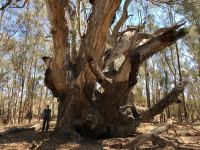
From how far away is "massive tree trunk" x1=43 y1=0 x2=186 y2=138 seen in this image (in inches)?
353

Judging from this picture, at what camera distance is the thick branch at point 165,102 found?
9.41 meters

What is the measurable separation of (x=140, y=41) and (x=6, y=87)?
25564 millimetres

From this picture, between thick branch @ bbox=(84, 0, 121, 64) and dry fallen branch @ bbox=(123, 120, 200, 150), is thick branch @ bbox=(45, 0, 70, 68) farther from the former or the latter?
dry fallen branch @ bbox=(123, 120, 200, 150)

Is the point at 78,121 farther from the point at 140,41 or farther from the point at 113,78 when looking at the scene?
the point at 140,41

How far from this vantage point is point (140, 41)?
11914 millimetres

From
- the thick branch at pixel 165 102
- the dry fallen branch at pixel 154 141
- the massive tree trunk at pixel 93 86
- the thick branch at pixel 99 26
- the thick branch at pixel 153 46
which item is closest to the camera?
the dry fallen branch at pixel 154 141

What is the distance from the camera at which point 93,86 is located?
31.0ft

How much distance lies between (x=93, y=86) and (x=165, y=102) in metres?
2.35

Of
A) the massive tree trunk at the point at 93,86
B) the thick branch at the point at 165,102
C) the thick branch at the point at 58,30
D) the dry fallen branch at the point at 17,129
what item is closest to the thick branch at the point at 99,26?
the massive tree trunk at the point at 93,86

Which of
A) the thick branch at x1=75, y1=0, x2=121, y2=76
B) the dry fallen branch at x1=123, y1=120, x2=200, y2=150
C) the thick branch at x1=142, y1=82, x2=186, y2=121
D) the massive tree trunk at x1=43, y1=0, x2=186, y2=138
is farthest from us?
the thick branch at x1=142, y1=82, x2=186, y2=121

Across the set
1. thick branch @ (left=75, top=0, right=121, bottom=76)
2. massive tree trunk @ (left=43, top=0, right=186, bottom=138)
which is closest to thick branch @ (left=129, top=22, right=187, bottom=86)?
massive tree trunk @ (left=43, top=0, right=186, bottom=138)

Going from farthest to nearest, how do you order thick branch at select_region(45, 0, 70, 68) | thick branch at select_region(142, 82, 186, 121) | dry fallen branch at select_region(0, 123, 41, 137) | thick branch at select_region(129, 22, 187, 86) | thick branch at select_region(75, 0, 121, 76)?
1. dry fallen branch at select_region(0, 123, 41, 137)
2. thick branch at select_region(142, 82, 186, 121)
3. thick branch at select_region(45, 0, 70, 68)
4. thick branch at select_region(129, 22, 187, 86)
5. thick branch at select_region(75, 0, 121, 76)

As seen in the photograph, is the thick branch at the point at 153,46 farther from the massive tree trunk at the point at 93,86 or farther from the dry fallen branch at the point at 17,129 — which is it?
the dry fallen branch at the point at 17,129

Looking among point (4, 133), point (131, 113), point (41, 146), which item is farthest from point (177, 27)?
point (4, 133)
